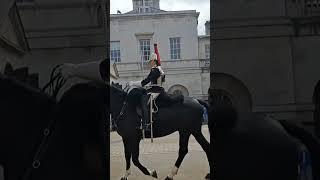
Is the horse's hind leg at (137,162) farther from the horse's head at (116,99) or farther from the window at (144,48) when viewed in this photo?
the window at (144,48)

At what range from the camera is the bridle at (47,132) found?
2.43 m

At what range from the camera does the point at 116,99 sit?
96.2 inches

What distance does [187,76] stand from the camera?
2393mm

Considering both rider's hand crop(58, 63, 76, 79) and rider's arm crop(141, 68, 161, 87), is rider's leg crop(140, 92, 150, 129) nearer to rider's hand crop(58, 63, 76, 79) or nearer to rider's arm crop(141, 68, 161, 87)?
rider's arm crop(141, 68, 161, 87)

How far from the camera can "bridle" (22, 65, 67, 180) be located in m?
2.43

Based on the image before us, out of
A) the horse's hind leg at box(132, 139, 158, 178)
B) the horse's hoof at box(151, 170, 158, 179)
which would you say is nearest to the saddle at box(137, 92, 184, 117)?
the horse's hind leg at box(132, 139, 158, 178)

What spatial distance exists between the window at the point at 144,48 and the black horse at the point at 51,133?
0.95 feet

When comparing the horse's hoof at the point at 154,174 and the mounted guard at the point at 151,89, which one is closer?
the mounted guard at the point at 151,89

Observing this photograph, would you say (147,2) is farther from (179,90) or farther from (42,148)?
(42,148)

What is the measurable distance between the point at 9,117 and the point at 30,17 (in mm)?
511

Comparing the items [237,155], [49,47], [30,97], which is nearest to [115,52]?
[49,47]

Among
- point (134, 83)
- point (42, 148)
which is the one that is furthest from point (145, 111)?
point (42, 148)

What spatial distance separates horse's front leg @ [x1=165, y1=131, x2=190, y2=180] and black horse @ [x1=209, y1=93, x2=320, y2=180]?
0.13m

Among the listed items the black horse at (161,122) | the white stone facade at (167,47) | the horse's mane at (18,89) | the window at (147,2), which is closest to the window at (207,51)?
the white stone facade at (167,47)
